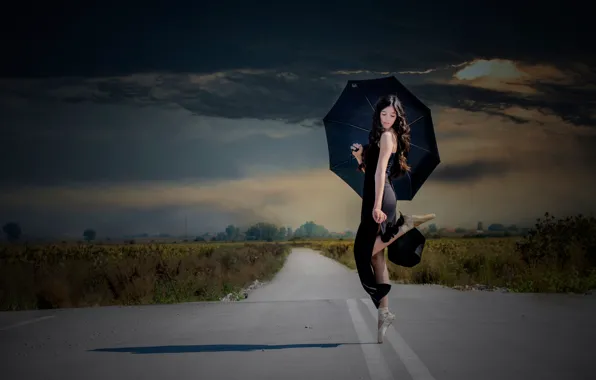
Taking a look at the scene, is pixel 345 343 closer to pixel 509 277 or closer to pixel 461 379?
pixel 461 379

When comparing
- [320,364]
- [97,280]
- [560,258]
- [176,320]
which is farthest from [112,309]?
[560,258]

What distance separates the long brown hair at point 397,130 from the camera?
33.5 ft

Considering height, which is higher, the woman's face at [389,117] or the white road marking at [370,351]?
the woman's face at [389,117]

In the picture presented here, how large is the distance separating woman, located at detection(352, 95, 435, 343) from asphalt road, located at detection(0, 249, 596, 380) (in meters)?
0.77

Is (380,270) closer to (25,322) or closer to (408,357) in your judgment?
(408,357)

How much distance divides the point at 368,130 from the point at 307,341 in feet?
9.07

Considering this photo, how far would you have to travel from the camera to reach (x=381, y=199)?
9.88m

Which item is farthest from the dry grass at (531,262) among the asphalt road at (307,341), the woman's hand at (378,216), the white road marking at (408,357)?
the woman's hand at (378,216)

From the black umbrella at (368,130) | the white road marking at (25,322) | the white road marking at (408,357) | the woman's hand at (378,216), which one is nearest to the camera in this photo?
the white road marking at (408,357)

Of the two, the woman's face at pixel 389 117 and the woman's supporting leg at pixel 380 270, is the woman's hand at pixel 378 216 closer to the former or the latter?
the woman's supporting leg at pixel 380 270

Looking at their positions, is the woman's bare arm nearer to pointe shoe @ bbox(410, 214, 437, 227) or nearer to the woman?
the woman

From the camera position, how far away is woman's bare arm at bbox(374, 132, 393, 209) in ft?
32.3

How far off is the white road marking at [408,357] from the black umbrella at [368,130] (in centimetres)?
177

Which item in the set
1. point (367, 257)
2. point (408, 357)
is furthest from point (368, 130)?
point (408, 357)
